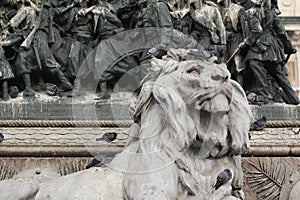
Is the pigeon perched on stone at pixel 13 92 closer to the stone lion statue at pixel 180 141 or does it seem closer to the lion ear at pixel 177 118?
the stone lion statue at pixel 180 141

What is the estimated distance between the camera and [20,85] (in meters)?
11.8

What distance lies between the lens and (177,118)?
7762mm

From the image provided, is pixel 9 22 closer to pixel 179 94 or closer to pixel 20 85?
pixel 20 85

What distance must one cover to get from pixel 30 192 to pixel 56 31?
459 centimetres

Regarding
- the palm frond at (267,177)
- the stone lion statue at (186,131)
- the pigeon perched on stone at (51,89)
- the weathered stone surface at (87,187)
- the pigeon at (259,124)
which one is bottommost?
the palm frond at (267,177)

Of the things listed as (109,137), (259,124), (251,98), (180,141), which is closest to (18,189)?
(180,141)

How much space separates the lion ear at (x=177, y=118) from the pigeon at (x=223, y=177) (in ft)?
1.23

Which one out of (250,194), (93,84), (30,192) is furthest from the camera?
(93,84)

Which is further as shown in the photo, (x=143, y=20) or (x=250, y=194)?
(x=143, y=20)

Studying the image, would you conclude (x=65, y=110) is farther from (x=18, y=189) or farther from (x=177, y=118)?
(x=177, y=118)

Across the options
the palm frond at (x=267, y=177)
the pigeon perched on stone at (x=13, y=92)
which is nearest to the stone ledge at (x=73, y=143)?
the palm frond at (x=267, y=177)

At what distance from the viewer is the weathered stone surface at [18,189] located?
305 inches

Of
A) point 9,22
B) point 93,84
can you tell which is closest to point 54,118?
point 93,84

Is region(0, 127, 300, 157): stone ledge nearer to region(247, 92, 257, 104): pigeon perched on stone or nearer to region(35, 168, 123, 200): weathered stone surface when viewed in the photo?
region(247, 92, 257, 104): pigeon perched on stone
